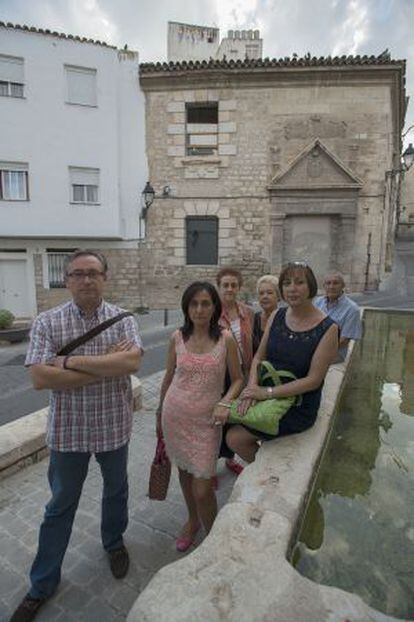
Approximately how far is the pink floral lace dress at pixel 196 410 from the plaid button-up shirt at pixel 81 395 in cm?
35

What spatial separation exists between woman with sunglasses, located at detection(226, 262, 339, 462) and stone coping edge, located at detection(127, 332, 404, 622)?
49cm

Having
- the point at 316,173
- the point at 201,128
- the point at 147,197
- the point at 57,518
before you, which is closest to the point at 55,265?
the point at 147,197

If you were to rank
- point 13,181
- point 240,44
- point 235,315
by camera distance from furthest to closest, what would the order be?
point 240,44 < point 13,181 < point 235,315

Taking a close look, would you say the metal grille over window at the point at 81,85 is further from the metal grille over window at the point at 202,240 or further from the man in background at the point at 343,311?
the man in background at the point at 343,311

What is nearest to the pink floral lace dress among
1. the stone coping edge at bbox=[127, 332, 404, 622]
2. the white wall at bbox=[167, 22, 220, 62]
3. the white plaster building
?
the stone coping edge at bbox=[127, 332, 404, 622]

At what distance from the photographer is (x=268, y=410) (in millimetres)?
2400

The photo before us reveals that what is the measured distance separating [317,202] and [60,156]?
846 centimetres

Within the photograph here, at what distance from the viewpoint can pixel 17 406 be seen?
5082mm

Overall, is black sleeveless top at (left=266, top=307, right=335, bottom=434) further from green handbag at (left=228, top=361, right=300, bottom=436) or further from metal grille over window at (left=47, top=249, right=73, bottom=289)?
metal grille over window at (left=47, top=249, right=73, bottom=289)

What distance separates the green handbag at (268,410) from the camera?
2385 mm

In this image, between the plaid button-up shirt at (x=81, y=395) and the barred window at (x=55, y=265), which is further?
the barred window at (x=55, y=265)

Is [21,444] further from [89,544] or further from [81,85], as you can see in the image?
[81,85]

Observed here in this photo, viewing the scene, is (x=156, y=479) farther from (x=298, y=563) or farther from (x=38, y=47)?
(x=38, y=47)

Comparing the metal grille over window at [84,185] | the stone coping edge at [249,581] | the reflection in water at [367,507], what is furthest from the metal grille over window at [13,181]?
the stone coping edge at [249,581]
